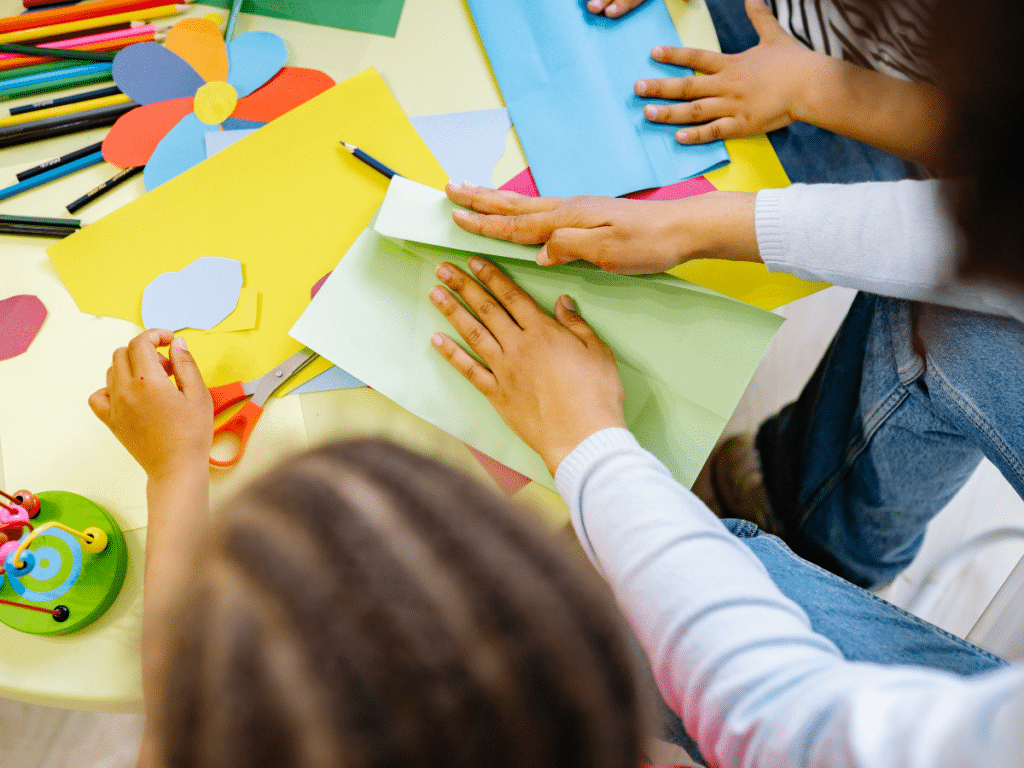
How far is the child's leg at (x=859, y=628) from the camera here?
54 centimetres

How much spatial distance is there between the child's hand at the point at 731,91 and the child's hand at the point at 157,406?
19.4 inches

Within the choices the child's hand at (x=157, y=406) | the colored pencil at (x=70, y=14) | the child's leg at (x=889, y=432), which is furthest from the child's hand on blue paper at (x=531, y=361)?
the colored pencil at (x=70, y=14)

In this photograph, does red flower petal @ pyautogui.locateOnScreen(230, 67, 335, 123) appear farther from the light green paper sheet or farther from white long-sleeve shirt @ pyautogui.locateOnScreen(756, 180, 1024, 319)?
white long-sleeve shirt @ pyautogui.locateOnScreen(756, 180, 1024, 319)

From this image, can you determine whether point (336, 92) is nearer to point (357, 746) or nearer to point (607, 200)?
point (607, 200)

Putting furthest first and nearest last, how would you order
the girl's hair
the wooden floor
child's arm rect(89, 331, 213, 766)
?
1. the wooden floor
2. child's arm rect(89, 331, 213, 766)
3. the girl's hair

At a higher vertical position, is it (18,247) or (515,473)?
(18,247)

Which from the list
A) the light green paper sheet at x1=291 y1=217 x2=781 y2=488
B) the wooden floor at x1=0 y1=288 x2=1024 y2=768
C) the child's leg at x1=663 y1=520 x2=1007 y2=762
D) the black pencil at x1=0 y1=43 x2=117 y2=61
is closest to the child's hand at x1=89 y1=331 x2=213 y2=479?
the light green paper sheet at x1=291 y1=217 x2=781 y2=488

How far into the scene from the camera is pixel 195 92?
65cm

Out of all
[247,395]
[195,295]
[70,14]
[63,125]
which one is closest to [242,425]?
[247,395]

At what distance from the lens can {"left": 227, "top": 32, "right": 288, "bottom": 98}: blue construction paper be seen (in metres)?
0.65

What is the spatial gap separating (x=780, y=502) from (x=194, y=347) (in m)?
0.85

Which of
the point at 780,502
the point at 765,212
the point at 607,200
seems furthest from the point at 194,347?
the point at 780,502

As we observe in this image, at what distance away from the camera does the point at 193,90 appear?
2.12 ft

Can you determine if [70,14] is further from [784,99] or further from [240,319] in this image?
[784,99]
